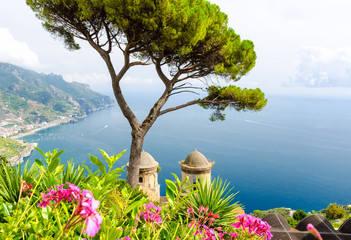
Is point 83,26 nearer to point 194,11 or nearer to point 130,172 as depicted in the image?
point 194,11

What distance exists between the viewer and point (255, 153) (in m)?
75.2

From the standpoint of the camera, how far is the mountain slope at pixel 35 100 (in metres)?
120

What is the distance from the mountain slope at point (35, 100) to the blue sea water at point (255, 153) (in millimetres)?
24762

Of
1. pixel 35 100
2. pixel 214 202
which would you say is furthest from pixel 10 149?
pixel 35 100

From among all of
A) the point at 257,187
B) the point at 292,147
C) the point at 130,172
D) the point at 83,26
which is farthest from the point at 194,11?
the point at 292,147

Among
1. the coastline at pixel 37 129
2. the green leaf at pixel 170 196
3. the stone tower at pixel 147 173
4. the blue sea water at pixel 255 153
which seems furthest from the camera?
the coastline at pixel 37 129

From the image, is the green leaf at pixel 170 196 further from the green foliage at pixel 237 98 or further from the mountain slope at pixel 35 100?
the mountain slope at pixel 35 100

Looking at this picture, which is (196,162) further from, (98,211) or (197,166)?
(98,211)

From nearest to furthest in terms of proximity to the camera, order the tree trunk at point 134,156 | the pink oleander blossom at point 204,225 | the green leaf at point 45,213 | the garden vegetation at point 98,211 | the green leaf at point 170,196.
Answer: the garden vegetation at point 98,211, the green leaf at point 45,213, the pink oleander blossom at point 204,225, the green leaf at point 170,196, the tree trunk at point 134,156

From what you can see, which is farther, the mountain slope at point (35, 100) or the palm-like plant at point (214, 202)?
the mountain slope at point (35, 100)

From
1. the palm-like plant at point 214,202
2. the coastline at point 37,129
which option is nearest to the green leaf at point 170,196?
the palm-like plant at point 214,202

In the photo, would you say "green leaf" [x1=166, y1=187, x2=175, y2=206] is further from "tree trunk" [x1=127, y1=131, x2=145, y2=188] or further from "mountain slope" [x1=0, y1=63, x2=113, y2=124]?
"mountain slope" [x1=0, y1=63, x2=113, y2=124]

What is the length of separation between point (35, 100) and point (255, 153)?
13516cm

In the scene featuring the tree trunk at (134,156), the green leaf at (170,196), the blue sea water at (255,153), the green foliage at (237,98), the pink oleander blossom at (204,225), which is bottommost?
the blue sea water at (255,153)
